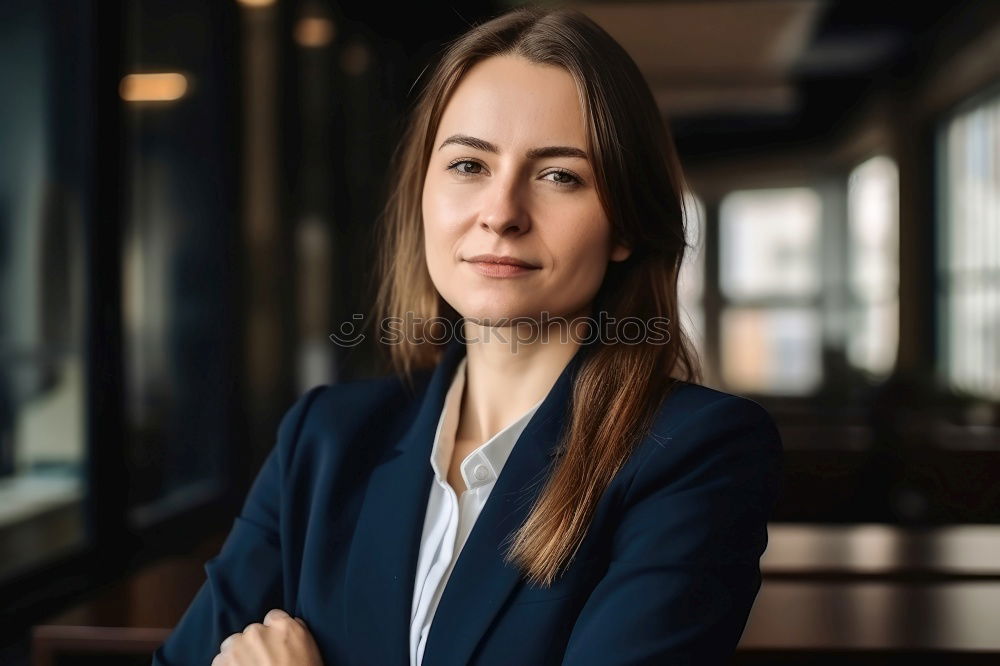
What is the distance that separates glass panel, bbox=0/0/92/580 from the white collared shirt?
1.49m

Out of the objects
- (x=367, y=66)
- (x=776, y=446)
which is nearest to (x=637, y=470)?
(x=776, y=446)

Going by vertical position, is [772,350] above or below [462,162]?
below

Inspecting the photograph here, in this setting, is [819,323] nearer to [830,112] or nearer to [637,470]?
[830,112]

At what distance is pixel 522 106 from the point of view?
3.83ft

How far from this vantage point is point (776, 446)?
117 cm

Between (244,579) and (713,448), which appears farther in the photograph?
(244,579)

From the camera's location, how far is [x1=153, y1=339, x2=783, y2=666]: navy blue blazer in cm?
106

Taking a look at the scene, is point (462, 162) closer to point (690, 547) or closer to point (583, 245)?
point (583, 245)

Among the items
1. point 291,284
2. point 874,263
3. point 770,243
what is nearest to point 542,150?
point 291,284

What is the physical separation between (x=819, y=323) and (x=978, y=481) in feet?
17.9

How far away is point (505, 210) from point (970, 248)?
5.52 meters

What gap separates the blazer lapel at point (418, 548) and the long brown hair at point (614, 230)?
0.08 ft

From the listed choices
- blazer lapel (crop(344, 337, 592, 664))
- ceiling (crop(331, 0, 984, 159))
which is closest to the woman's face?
blazer lapel (crop(344, 337, 592, 664))

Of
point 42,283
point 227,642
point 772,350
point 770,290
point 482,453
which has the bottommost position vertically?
point 772,350
